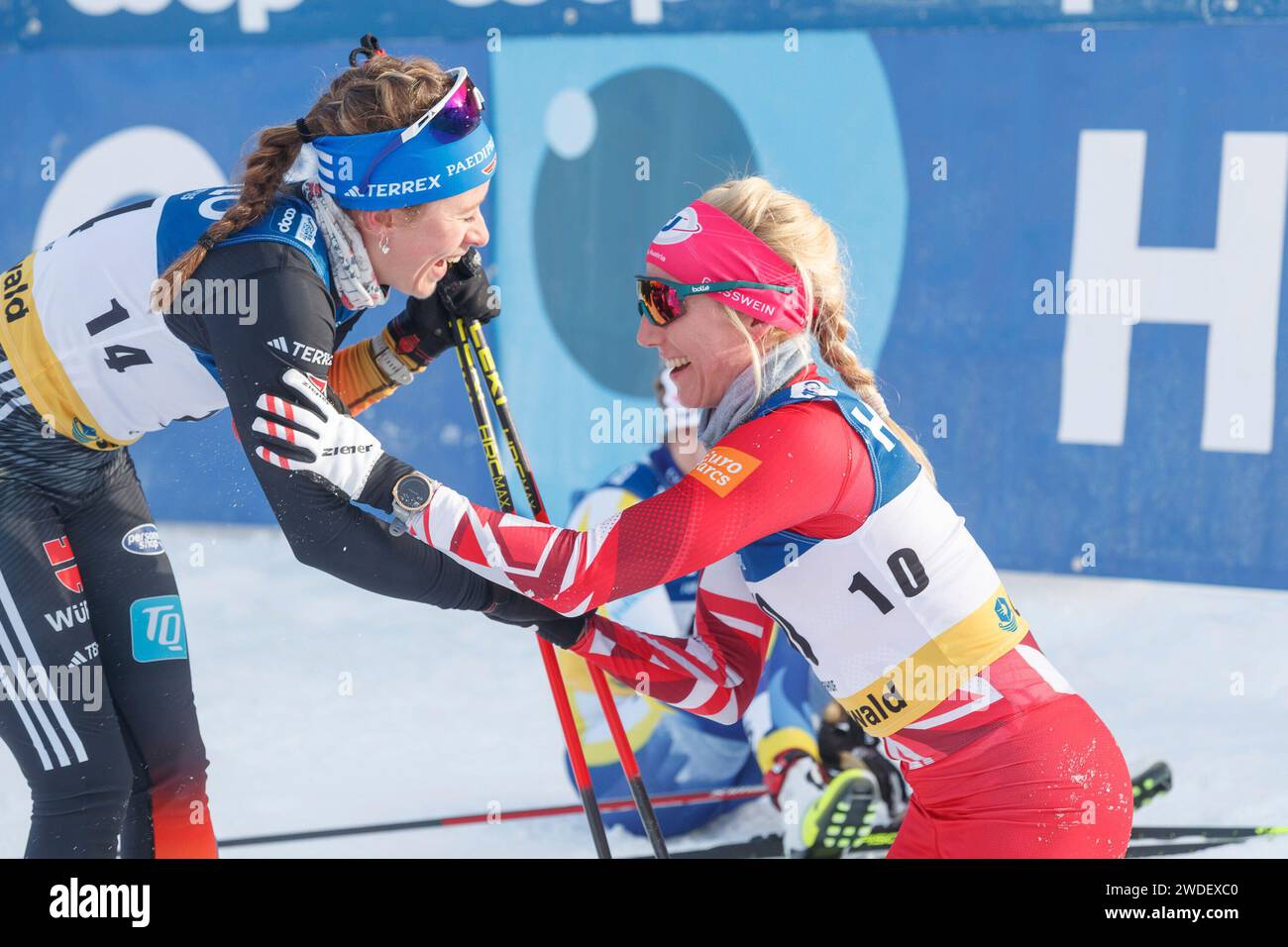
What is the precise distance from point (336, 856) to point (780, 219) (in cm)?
223

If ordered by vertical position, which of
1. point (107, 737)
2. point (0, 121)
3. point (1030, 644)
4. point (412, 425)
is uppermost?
point (0, 121)

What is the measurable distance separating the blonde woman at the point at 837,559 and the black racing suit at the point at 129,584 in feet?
0.68

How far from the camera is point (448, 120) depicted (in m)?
2.49

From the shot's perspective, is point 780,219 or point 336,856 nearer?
point 780,219

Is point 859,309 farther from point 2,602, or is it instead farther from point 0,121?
point 0,121

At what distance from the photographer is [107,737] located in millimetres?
2584

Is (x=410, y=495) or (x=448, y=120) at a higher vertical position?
(x=448, y=120)

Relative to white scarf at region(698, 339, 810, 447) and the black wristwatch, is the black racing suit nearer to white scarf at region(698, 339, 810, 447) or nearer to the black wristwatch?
the black wristwatch

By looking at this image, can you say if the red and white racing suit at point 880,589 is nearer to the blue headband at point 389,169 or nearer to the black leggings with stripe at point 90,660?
the blue headband at point 389,169

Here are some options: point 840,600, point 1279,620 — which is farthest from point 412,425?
point 840,600

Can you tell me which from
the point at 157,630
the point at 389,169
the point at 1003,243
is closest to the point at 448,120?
the point at 389,169

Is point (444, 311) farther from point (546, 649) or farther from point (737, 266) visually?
point (737, 266)

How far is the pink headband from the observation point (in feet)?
7.66

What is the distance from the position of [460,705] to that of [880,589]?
9.17ft
